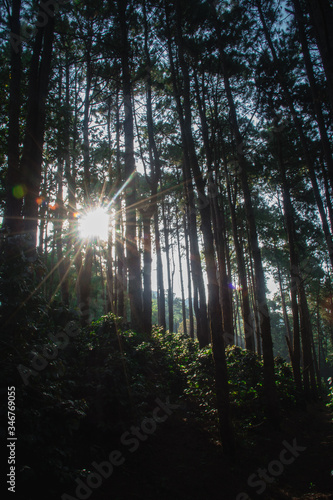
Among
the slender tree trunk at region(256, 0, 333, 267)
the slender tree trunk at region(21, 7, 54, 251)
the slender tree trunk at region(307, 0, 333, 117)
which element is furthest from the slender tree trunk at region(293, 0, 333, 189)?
the slender tree trunk at region(21, 7, 54, 251)

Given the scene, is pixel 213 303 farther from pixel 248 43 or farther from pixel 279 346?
pixel 279 346

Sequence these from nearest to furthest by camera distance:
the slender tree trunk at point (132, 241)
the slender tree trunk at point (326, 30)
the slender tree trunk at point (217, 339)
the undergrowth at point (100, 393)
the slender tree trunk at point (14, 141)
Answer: the undergrowth at point (100, 393) < the slender tree trunk at point (326, 30) < the slender tree trunk at point (217, 339) < the slender tree trunk at point (14, 141) < the slender tree trunk at point (132, 241)

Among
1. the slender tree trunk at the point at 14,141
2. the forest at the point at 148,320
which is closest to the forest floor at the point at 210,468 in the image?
the forest at the point at 148,320

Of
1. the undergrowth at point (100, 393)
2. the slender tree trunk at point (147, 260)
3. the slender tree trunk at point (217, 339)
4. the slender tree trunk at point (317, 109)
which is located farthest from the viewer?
the slender tree trunk at point (147, 260)

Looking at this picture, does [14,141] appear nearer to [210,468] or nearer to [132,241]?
[132,241]

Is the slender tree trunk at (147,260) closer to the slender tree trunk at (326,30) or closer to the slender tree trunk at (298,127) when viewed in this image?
the slender tree trunk at (298,127)

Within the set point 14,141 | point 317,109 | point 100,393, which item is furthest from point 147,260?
point 317,109

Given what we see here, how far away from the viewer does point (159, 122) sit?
1659cm

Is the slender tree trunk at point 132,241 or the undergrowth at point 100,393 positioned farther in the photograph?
the slender tree trunk at point 132,241

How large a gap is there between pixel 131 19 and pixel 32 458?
52.4 feet

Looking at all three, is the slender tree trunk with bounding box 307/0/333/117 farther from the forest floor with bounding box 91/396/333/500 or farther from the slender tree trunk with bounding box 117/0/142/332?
the slender tree trunk with bounding box 117/0/142/332

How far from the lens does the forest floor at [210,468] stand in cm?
401

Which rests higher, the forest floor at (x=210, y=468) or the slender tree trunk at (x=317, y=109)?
the slender tree trunk at (x=317, y=109)

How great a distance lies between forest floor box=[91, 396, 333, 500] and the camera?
4.01 metres
